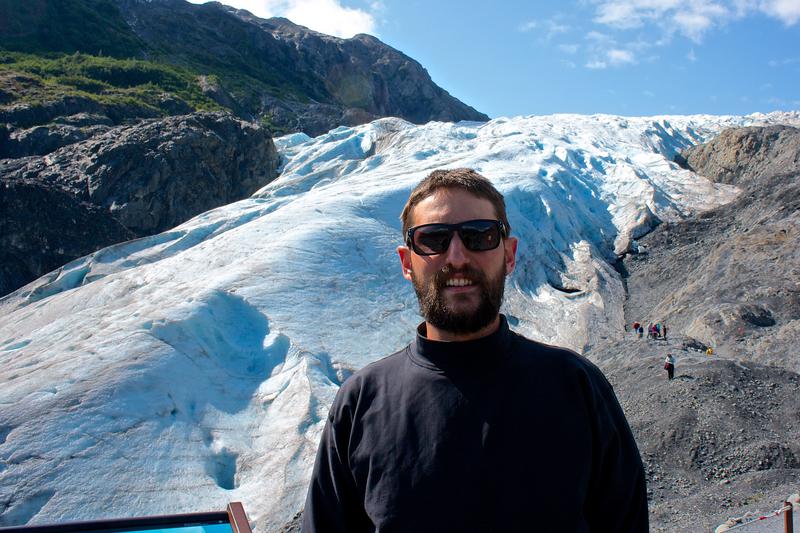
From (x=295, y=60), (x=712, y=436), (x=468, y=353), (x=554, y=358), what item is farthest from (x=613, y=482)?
(x=295, y=60)

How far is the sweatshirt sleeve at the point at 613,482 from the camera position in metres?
2.11

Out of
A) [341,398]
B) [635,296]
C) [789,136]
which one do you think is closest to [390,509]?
[341,398]

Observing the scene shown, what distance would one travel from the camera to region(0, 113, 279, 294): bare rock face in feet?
78.6

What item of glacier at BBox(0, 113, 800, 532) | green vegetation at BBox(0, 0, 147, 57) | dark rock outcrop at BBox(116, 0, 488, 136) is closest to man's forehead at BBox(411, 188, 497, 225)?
glacier at BBox(0, 113, 800, 532)

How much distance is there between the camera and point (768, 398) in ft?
39.5

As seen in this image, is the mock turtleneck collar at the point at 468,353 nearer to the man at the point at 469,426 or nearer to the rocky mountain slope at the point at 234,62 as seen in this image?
the man at the point at 469,426

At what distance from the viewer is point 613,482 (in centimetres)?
211

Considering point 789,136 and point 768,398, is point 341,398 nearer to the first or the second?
point 768,398

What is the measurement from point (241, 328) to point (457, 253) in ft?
42.9

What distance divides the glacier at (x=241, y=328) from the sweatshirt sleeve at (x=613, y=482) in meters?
9.09

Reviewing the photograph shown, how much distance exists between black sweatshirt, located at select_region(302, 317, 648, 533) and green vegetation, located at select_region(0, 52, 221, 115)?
3873 centimetres

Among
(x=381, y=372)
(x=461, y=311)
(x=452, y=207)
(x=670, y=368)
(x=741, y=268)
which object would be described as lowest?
(x=670, y=368)

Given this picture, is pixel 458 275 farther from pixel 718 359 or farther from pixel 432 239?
pixel 718 359

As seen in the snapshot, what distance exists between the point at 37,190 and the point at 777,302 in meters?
25.5
